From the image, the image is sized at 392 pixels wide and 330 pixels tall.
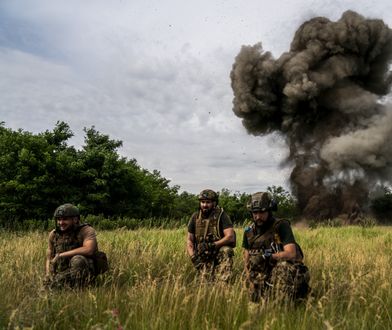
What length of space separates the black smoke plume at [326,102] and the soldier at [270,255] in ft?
115

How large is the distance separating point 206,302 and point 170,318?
73 centimetres

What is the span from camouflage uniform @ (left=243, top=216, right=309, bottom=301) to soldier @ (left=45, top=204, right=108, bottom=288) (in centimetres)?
191

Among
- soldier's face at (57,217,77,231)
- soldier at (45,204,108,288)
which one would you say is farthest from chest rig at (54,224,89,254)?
soldier's face at (57,217,77,231)

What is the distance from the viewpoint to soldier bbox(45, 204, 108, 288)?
543 cm

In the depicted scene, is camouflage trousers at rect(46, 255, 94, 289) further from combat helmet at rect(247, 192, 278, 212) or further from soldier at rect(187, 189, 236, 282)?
combat helmet at rect(247, 192, 278, 212)

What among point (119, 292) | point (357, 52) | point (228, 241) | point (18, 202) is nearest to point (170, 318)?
point (119, 292)

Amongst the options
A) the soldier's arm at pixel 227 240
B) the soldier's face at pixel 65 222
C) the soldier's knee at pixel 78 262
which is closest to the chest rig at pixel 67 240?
the soldier's face at pixel 65 222

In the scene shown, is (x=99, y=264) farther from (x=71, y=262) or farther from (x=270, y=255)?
(x=270, y=255)

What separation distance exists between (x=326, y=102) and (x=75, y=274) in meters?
40.5

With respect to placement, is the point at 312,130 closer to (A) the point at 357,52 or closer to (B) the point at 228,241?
(A) the point at 357,52

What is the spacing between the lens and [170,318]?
3613 millimetres

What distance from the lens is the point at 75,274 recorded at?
17.8ft

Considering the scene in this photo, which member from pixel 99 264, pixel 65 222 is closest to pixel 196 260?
pixel 99 264

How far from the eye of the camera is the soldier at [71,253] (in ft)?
17.8
